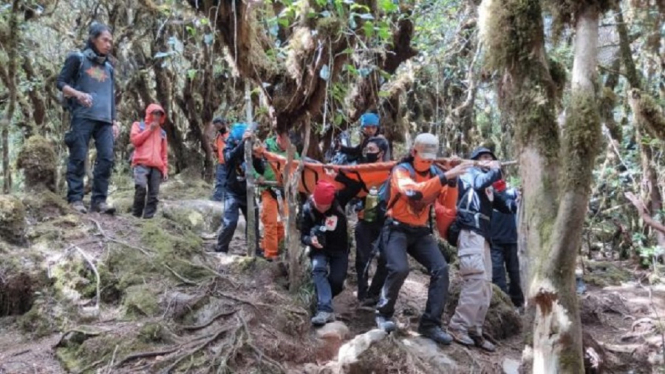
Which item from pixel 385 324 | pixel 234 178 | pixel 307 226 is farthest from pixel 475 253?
pixel 234 178

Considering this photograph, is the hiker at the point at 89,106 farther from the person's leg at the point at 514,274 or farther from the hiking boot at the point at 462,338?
the person's leg at the point at 514,274

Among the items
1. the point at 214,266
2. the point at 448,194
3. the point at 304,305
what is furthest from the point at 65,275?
the point at 448,194

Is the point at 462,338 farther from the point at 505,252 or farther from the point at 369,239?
the point at 505,252

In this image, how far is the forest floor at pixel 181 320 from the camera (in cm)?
480

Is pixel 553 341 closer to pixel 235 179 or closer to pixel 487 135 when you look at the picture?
pixel 235 179

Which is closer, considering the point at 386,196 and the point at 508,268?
the point at 386,196

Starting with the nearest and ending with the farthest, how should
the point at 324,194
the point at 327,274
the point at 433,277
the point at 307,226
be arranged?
the point at 433,277
the point at 324,194
the point at 327,274
the point at 307,226

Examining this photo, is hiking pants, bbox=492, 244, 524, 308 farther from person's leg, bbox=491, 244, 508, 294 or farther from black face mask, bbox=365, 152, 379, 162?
black face mask, bbox=365, 152, 379, 162

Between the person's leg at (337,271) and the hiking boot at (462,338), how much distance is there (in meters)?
1.40

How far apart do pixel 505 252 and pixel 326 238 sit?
10.5 ft

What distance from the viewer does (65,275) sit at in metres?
5.70

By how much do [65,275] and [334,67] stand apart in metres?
3.46

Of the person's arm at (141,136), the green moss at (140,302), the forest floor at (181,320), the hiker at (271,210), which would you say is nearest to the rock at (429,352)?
the forest floor at (181,320)

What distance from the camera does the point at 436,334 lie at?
241 inches
